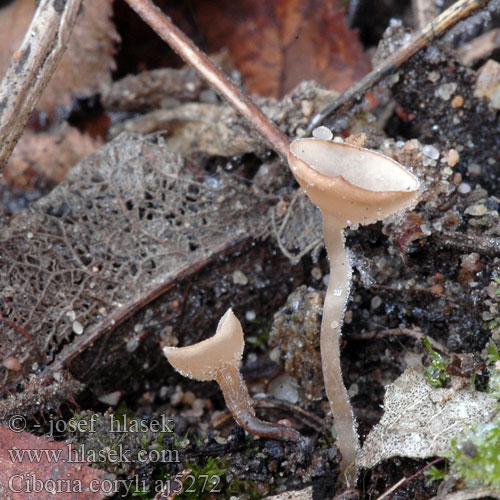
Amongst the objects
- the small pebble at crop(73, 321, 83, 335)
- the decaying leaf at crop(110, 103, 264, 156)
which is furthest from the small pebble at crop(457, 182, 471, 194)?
the small pebble at crop(73, 321, 83, 335)

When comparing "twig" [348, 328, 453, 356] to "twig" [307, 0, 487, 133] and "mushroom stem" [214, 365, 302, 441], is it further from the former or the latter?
"twig" [307, 0, 487, 133]

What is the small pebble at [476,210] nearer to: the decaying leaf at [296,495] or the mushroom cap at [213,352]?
the mushroom cap at [213,352]

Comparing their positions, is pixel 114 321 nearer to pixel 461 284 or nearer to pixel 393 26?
pixel 461 284

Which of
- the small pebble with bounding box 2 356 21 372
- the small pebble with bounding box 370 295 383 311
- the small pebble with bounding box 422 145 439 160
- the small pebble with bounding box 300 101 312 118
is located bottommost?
the small pebble with bounding box 370 295 383 311

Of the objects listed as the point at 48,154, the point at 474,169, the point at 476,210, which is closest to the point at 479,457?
the point at 476,210

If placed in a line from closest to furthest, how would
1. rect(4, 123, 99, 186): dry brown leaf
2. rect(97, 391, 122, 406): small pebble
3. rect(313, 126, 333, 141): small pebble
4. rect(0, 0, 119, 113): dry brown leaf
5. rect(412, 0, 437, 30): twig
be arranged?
rect(313, 126, 333, 141): small pebble < rect(97, 391, 122, 406): small pebble < rect(412, 0, 437, 30): twig < rect(4, 123, 99, 186): dry brown leaf < rect(0, 0, 119, 113): dry brown leaf

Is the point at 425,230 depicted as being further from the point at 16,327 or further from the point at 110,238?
the point at 16,327
